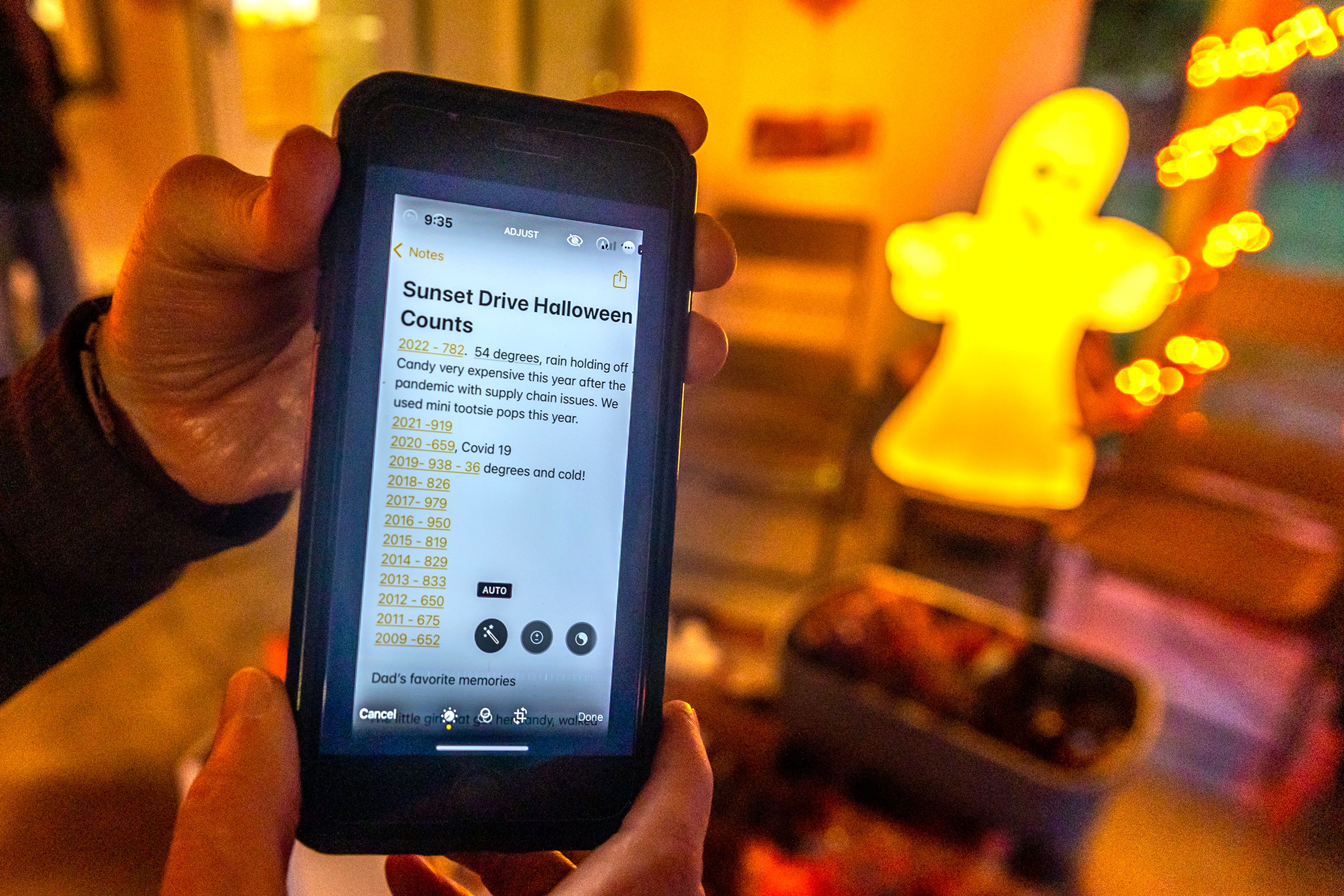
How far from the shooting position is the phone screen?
440 mm

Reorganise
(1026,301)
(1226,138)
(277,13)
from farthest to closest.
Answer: (277,13), (1026,301), (1226,138)

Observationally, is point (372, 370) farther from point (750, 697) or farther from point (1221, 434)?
point (1221, 434)

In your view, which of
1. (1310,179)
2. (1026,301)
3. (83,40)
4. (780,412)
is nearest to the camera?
(1026,301)

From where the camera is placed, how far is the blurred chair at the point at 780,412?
179 centimetres

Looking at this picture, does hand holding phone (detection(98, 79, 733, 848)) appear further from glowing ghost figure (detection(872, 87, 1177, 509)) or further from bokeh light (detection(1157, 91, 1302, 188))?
bokeh light (detection(1157, 91, 1302, 188))

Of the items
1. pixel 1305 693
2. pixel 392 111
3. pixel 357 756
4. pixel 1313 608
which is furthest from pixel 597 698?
pixel 1305 693

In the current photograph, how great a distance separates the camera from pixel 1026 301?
1328mm

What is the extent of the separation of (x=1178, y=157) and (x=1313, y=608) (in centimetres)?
75

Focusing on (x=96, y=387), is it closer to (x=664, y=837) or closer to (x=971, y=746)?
(x=664, y=837)

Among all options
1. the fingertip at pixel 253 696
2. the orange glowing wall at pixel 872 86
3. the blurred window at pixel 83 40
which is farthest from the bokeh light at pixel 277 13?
the fingertip at pixel 253 696

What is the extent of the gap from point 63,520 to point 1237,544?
1640 millimetres

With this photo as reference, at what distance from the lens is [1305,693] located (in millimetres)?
1350

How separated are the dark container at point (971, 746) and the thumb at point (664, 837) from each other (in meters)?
0.74

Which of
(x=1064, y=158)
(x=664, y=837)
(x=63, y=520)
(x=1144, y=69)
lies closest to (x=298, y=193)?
(x=63, y=520)
